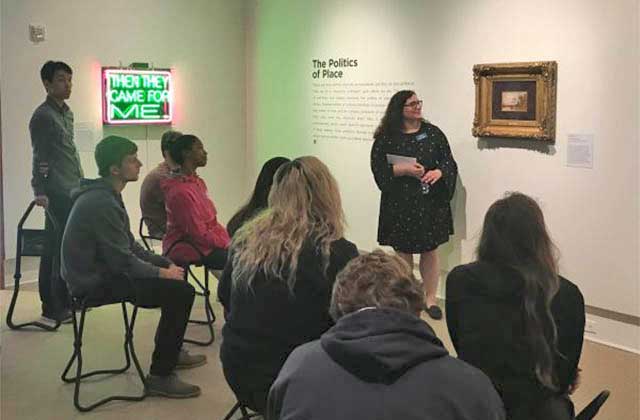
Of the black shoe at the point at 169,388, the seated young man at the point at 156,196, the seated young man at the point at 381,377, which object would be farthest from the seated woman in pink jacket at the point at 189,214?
the seated young man at the point at 381,377

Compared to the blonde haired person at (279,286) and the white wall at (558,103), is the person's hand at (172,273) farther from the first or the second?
the white wall at (558,103)

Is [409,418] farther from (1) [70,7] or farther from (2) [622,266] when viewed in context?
(1) [70,7]

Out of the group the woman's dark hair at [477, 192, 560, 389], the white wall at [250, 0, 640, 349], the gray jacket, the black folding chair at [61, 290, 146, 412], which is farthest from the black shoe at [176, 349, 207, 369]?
the woman's dark hair at [477, 192, 560, 389]

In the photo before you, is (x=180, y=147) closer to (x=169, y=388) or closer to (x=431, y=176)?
(x=169, y=388)

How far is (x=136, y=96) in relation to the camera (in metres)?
6.53

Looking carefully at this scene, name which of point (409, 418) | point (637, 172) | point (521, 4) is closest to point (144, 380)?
point (409, 418)

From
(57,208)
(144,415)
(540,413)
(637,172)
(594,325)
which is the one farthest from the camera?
(57,208)

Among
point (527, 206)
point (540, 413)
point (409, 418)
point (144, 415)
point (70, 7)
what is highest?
point (70, 7)

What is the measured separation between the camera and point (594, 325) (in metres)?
4.55

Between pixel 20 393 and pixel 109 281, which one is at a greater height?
pixel 109 281

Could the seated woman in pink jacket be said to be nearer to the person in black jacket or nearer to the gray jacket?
the gray jacket

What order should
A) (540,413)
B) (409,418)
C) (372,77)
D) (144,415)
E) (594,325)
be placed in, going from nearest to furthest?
(409,418)
(540,413)
(144,415)
(594,325)
(372,77)

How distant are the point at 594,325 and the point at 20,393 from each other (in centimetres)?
318

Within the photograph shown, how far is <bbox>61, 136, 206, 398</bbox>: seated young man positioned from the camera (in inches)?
137
